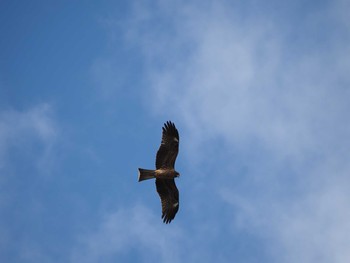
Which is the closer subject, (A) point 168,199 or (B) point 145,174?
(B) point 145,174

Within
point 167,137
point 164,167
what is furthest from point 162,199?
point 167,137

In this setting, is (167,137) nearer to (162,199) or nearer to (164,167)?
(164,167)

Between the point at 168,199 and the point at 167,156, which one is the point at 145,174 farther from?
the point at 168,199

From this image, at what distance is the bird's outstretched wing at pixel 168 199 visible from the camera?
22.2 meters

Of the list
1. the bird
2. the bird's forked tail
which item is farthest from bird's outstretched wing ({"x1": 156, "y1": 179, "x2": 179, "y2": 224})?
the bird's forked tail

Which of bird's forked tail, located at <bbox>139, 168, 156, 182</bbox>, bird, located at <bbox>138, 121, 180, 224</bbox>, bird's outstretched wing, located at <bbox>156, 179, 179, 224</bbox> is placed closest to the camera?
bird's forked tail, located at <bbox>139, 168, 156, 182</bbox>

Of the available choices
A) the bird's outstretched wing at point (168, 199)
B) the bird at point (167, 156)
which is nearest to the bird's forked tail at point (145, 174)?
the bird at point (167, 156)

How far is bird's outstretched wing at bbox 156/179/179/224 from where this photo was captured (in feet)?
72.8

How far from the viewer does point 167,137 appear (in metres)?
21.3

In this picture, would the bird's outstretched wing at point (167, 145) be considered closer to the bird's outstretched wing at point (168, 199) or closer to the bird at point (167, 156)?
the bird at point (167, 156)

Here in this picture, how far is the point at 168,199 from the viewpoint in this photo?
2241cm

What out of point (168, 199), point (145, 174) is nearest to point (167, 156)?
point (145, 174)

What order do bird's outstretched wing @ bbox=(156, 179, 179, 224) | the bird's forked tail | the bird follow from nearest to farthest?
1. the bird's forked tail
2. the bird
3. bird's outstretched wing @ bbox=(156, 179, 179, 224)

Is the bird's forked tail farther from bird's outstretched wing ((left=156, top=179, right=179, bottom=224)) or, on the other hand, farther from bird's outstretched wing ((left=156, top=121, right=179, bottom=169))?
bird's outstretched wing ((left=156, top=179, right=179, bottom=224))
